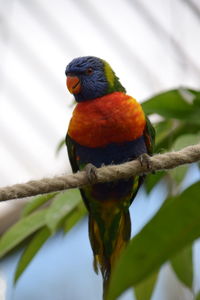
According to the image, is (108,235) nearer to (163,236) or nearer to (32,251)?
(32,251)

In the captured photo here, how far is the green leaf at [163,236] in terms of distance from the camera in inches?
27.7

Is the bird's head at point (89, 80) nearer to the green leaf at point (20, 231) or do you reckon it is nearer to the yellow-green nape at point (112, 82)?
the yellow-green nape at point (112, 82)

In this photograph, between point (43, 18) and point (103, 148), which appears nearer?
point (103, 148)

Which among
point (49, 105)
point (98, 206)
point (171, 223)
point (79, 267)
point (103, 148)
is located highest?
point (171, 223)

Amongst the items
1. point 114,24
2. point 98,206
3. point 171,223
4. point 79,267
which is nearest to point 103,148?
point 98,206

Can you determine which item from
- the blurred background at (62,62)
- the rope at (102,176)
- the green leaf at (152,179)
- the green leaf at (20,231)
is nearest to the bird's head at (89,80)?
the green leaf at (152,179)

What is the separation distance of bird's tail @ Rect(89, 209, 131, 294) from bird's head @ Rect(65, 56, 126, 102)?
13.8 inches

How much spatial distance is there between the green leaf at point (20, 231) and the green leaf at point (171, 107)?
0.43m

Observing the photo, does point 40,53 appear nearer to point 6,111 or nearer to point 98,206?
point 6,111

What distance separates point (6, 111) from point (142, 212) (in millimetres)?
1224

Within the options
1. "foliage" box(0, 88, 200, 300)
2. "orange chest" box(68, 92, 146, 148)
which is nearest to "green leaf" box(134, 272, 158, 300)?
"foliage" box(0, 88, 200, 300)

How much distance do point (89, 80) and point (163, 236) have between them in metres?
0.95

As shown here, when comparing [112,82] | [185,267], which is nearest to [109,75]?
[112,82]

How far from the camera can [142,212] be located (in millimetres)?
2162
